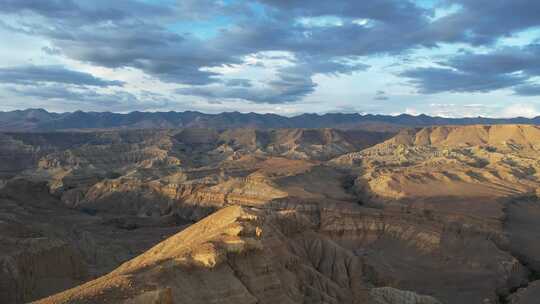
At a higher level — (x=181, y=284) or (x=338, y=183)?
(x=181, y=284)

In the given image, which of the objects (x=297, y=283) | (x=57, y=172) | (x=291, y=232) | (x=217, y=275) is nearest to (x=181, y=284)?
(x=217, y=275)

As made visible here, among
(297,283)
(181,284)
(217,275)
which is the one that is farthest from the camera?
(297,283)

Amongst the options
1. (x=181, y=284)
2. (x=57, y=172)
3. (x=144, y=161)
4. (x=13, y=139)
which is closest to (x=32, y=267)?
(x=181, y=284)

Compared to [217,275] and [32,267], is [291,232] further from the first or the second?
[32,267]

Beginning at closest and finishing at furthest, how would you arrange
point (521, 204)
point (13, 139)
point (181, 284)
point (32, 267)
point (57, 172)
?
point (181, 284), point (32, 267), point (521, 204), point (57, 172), point (13, 139)

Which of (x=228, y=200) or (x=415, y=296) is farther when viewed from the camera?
(x=228, y=200)

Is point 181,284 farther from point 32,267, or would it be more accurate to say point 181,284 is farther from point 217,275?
point 32,267
